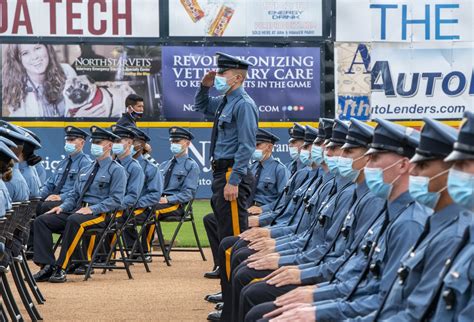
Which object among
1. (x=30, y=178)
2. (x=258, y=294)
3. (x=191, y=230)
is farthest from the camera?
(x=191, y=230)

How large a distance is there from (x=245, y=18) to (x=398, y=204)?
18.6 meters

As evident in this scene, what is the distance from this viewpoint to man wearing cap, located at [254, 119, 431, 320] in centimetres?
607

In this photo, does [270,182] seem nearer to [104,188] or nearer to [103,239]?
[104,188]

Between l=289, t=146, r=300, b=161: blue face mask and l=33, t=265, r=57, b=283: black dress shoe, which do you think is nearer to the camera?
l=33, t=265, r=57, b=283: black dress shoe

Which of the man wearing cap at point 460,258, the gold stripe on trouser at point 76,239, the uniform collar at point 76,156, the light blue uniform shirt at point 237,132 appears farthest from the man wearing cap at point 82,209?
the man wearing cap at point 460,258

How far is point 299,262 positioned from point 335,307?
213 cm

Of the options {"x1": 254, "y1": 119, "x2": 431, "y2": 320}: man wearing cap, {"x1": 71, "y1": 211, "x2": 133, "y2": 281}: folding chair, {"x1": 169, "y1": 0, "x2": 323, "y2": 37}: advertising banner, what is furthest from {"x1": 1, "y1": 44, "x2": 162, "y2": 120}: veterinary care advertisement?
{"x1": 254, "y1": 119, "x2": 431, "y2": 320}: man wearing cap

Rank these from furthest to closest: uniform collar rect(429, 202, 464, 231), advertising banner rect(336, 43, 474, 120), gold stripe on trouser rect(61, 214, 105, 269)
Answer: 1. advertising banner rect(336, 43, 474, 120)
2. gold stripe on trouser rect(61, 214, 105, 269)
3. uniform collar rect(429, 202, 464, 231)

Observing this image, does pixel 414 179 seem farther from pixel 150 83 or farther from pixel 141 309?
pixel 150 83

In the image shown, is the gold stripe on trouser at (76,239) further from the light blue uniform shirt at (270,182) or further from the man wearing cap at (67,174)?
the light blue uniform shirt at (270,182)

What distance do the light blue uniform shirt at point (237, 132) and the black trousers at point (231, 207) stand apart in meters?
0.16

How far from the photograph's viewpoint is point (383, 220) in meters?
6.51

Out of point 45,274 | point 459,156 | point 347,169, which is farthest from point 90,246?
point 459,156

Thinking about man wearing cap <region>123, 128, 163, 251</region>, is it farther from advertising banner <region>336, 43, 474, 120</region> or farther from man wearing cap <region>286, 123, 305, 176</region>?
advertising banner <region>336, 43, 474, 120</region>
